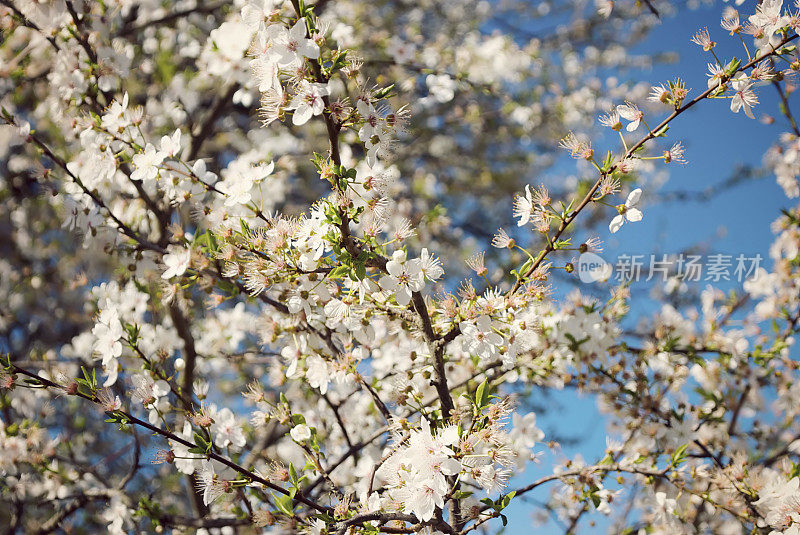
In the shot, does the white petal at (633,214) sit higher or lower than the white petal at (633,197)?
lower

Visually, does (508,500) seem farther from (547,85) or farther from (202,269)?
(547,85)

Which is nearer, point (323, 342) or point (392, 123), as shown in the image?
point (392, 123)

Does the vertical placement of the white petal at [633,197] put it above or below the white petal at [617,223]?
above

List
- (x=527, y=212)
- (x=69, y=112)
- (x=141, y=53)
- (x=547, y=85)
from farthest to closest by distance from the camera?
(x=547, y=85)
(x=141, y=53)
(x=69, y=112)
(x=527, y=212)

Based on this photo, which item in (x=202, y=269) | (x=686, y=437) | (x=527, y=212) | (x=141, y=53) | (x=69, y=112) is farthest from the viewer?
(x=141, y=53)

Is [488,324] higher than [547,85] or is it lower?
lower

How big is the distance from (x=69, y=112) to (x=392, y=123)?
1.77 m

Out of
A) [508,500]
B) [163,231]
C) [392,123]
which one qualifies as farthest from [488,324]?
[163,231]

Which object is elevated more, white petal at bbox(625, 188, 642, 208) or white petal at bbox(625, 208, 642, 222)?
white petal at bbox(625, 188, 642, 208)

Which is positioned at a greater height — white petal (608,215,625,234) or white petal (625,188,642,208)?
white petal (625,188,642,208)

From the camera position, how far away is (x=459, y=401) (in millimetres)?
2025

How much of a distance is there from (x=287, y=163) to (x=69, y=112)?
1192 mm

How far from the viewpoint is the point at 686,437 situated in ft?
7.53

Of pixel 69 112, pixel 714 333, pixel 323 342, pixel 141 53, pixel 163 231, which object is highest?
pixel 141 53
